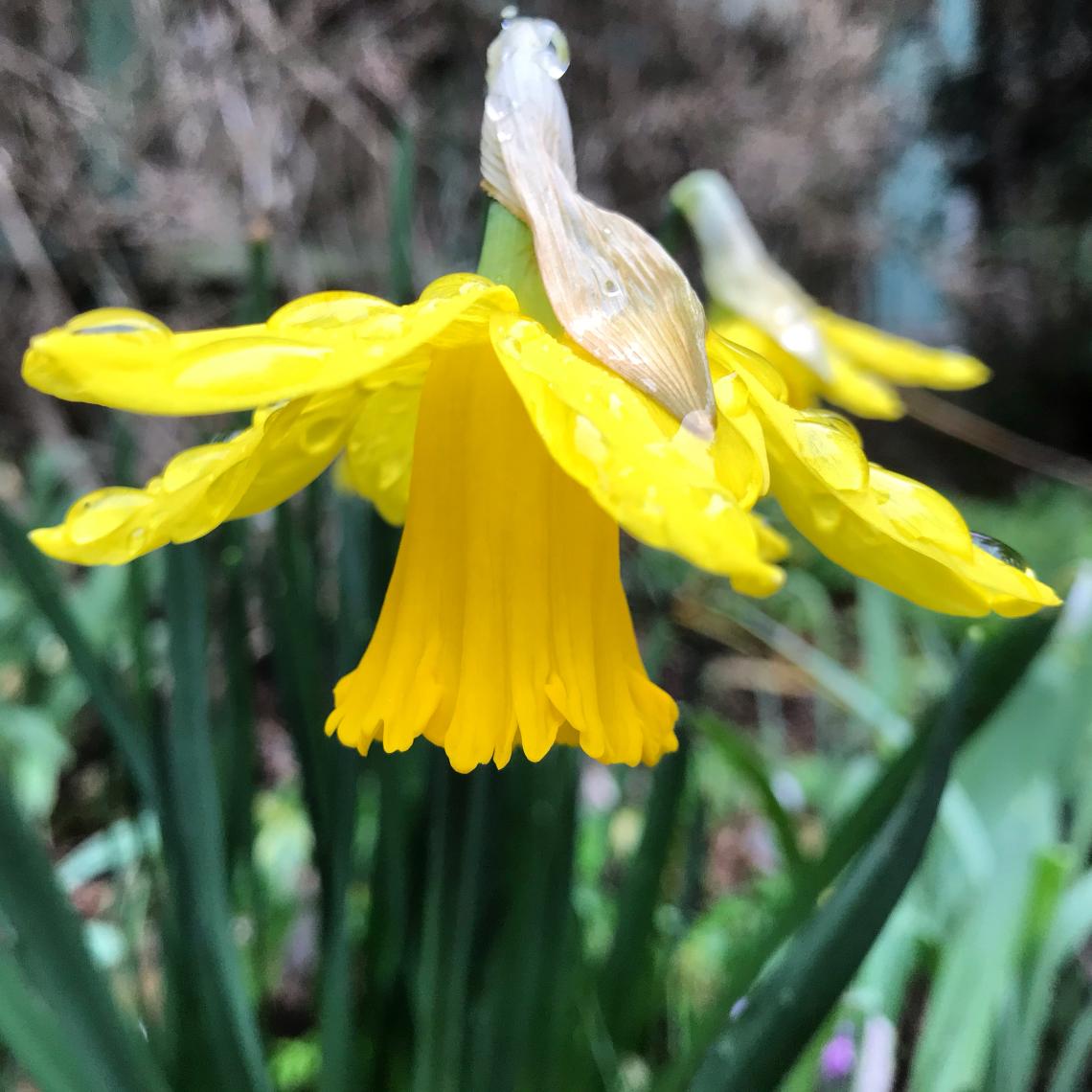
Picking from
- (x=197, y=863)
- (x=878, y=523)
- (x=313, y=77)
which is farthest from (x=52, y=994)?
(x=313, y=77)

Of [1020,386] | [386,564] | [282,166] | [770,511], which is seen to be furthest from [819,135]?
[386,564]

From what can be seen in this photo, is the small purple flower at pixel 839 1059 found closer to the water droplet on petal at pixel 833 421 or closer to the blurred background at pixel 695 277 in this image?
the blurred background at pixel 695 277

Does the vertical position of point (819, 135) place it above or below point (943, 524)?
above

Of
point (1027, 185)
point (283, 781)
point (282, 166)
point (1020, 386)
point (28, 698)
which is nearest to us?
point (28, 698)

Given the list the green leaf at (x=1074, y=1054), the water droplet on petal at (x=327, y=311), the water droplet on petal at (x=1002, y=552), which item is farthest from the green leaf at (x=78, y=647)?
the green leaf at (x=1074, y=1054)

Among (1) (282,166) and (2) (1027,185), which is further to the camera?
(2) (1027,185)

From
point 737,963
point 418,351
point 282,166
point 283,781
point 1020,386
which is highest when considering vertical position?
point 282,166

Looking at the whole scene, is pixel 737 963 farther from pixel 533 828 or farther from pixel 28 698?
pixel 28 698

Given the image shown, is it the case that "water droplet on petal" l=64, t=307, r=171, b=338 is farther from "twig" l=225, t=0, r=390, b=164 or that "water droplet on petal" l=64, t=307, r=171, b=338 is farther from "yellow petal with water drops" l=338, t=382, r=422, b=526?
"twig" l=225, t=0, r=390, b=164
